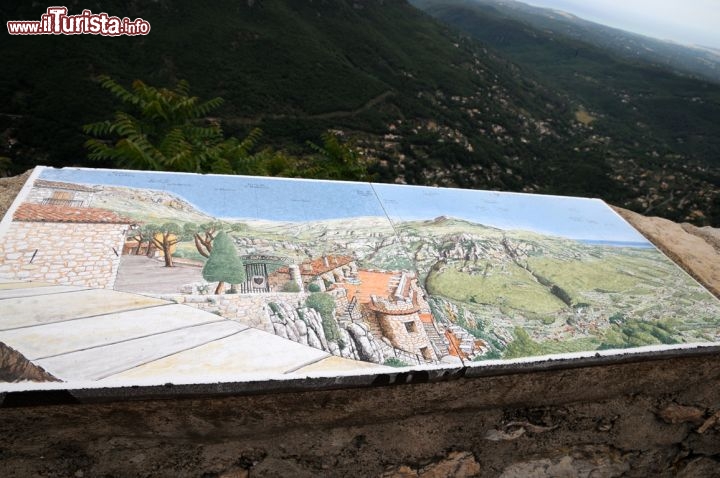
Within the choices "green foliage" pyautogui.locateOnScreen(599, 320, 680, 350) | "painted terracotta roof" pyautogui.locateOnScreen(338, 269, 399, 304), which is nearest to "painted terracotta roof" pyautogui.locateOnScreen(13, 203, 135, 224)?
"painted terracotta roof" pyautogui.locateOnScreen(338, 269, 399, 304)

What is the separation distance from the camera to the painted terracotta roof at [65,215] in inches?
84.9

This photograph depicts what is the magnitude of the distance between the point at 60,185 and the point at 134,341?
139 cm

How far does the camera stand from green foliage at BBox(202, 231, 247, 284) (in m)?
2.03

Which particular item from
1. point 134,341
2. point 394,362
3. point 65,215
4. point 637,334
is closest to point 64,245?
point 65,215

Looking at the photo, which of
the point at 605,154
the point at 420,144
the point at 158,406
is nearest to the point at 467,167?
the point at 420,144

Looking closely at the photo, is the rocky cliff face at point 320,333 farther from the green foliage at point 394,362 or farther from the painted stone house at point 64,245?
the painted stone house at point 64,245

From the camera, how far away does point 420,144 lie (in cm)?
2798

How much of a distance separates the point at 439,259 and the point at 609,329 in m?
0.94

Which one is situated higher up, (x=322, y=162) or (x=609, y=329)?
(x=609, y=329)

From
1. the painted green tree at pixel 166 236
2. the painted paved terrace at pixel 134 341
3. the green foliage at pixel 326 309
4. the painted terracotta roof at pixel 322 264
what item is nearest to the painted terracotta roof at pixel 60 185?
the painted green tree at pixel 166 236

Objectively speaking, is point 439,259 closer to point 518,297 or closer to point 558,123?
point 518,297

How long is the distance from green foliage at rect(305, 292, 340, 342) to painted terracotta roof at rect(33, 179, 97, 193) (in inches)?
58.6

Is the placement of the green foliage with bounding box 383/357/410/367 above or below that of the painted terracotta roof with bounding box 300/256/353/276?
below

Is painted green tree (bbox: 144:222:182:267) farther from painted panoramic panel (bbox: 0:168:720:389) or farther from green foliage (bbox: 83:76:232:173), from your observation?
green foliage (bbox: 83:76:232:173)
